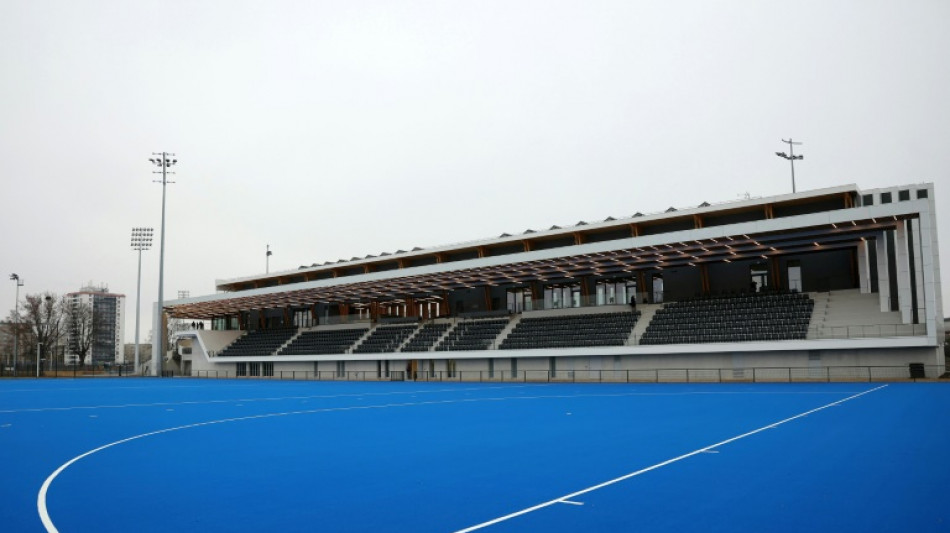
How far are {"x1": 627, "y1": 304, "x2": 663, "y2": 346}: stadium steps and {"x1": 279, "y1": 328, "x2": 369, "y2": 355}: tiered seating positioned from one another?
2910cm

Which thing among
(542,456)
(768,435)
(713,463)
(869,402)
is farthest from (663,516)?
(869,402)

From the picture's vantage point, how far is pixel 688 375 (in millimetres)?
45406

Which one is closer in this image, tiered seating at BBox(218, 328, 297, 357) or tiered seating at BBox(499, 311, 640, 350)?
tiered seating at BBox(499, 311, 640, 350)

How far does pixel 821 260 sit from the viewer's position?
49.3 m

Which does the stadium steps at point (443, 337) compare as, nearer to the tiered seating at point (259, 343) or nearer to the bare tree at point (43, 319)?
the tiered seating at point (259, 343)

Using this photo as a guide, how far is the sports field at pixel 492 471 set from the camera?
27.5 feet

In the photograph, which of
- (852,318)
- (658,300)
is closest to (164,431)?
(852,318)

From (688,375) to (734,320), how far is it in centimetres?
507

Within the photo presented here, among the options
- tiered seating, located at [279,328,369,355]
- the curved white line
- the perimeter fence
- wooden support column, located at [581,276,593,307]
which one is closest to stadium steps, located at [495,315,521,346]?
wooden support column, located at [581,276,593,307]

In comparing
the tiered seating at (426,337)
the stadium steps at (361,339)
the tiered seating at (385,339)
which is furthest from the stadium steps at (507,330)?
the stadium steps at (361,339)

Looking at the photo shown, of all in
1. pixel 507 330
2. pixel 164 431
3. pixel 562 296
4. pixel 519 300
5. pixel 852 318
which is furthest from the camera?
pixel 519 300

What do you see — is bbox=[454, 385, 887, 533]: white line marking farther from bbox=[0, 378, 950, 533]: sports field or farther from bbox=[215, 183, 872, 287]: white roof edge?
bbox=[215, 183, 872, 287]: white roof edge

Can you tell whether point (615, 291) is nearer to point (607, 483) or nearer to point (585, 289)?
point (585, 289)

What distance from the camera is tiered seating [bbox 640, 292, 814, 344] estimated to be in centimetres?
4372
